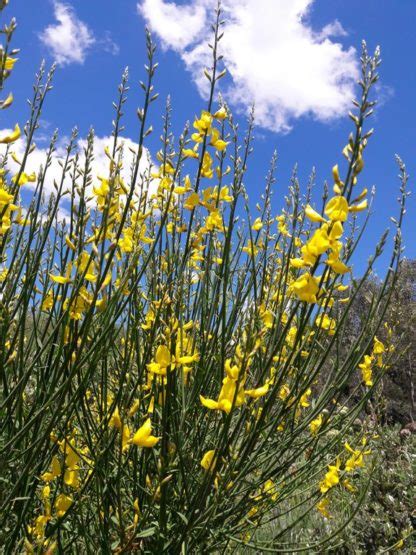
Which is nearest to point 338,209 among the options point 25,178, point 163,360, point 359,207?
point 359,207

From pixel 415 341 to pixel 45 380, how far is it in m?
10.7

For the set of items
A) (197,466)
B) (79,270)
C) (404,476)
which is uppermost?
(79,270)

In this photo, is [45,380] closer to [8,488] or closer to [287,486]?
[8,488]

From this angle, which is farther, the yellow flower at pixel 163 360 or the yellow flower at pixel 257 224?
the yellow flower at pixel 257 224

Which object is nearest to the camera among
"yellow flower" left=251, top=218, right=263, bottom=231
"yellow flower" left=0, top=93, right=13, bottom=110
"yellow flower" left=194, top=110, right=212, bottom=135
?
"yellow flower" left=0, top=93, right=13, bottom=110

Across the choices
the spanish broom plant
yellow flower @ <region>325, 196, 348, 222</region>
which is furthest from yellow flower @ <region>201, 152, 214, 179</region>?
yellow flower @ <region>325, 196, 348, 222</region>

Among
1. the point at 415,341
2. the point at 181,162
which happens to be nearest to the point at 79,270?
the point at 181,162

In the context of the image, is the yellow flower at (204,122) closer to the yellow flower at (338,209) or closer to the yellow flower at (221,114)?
the yellow flower at (221,114)

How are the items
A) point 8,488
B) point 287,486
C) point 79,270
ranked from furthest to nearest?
point 287,486 → point 8,488 → point 79,270

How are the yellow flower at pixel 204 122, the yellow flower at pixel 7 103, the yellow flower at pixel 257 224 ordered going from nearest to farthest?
the yellow flower at pixel 7 103
the yellow flower at pixel 204 122
the yellow flower at pixel 257 224

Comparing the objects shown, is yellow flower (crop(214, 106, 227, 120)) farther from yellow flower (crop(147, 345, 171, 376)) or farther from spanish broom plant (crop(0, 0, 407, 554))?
yellow flower (crop(147, 345, 171, 376))

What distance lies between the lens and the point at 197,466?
222 cm

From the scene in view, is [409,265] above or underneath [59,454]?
above

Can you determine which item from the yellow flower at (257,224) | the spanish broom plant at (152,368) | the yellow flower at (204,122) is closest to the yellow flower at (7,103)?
the spanish broom plant at (152,368)
